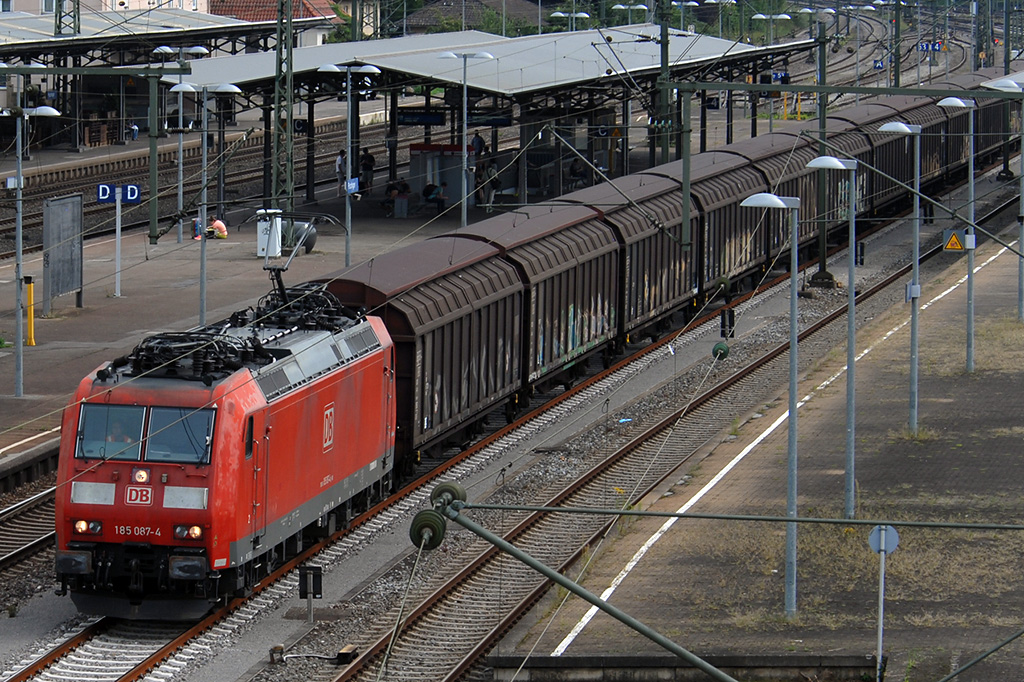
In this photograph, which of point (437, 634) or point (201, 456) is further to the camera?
point (437, 634)

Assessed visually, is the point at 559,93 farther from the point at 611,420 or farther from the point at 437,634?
the point at 437,634

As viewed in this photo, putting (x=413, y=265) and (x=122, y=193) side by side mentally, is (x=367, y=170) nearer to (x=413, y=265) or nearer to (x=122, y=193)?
(x=122, y=193)

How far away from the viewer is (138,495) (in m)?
19.1

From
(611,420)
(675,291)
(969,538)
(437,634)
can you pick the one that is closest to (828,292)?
(675,291)

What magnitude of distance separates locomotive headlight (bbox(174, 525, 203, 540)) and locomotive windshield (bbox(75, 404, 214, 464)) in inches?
30.4

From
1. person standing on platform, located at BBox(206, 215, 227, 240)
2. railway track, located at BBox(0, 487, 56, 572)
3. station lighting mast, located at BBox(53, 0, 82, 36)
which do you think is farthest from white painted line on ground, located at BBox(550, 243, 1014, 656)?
station lighting mast, located at BBox(53, 0, 82, 36)

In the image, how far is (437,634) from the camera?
67.1 ft

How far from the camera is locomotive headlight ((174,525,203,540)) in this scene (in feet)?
62.4

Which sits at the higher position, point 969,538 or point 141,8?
point 141,8

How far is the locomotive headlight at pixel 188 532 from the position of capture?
19.0 m

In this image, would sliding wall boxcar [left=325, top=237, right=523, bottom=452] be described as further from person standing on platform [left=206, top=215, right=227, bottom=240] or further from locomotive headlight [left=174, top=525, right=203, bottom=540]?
person standing on platform [left=206, top=215, right=227, bottom=240]

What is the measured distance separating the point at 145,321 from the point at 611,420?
565 inches

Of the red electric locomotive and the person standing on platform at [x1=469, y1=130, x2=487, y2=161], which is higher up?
the person standing on platform at [x1=469, y1=130, x2=487, y2=161]

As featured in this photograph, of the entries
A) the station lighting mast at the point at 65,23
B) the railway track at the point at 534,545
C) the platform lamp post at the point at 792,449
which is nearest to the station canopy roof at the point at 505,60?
the station lighting mast at the point at 65,23
